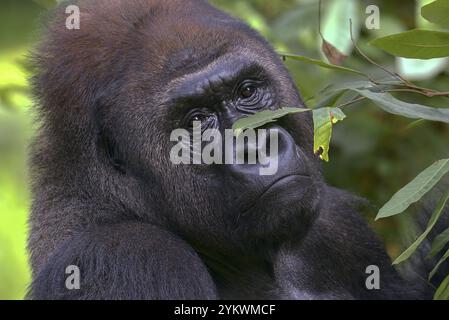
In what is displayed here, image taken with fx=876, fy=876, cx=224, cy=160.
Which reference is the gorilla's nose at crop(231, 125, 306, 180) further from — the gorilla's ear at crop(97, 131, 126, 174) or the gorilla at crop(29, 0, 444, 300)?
the gorilla's ear at crop(97, 131, 126, 174)

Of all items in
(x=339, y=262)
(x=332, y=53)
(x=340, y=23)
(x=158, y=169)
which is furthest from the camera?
(x=340, y=23)

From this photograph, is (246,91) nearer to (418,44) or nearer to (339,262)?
(418,44)

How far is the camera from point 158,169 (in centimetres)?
353

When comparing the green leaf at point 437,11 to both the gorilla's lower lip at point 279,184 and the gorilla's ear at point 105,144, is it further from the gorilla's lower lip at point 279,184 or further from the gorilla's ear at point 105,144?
the gorilla's ear at point 105,144

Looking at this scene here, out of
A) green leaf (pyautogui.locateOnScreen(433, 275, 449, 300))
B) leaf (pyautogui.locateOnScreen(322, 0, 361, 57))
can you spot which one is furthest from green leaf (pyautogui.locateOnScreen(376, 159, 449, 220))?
leaf (pyautogui.locateOnScreen(322, 0, 361, 57))

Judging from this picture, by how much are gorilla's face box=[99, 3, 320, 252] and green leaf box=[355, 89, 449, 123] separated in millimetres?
380

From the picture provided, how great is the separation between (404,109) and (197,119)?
82 cm

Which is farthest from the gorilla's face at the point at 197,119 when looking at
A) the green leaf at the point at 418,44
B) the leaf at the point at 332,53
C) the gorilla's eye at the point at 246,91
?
the green leaf at the point at 418,44

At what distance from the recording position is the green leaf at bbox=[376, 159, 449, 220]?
2.97m

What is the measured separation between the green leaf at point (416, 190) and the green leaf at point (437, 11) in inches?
20.7

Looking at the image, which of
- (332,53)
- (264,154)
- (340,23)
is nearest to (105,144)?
(264,154)

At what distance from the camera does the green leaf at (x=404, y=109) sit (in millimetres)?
3154
